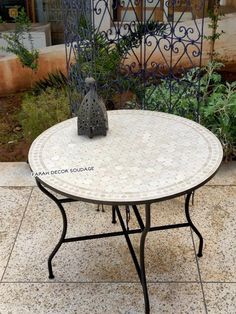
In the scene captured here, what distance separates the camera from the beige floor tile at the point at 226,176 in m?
3.03

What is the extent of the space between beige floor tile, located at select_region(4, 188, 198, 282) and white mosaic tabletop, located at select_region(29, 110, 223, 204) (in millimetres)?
697

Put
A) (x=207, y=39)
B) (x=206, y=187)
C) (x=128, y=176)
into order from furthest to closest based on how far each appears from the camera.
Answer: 1. (x=207, y=39)
2. (x=206, y=187)
3. (x=128, y=176)

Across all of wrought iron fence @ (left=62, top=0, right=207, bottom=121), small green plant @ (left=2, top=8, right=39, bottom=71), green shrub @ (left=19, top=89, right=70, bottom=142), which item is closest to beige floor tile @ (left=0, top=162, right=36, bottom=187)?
green shrub @ (left=19, top=89, right=70, bottom=142)

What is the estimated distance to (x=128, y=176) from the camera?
1788 millimetres

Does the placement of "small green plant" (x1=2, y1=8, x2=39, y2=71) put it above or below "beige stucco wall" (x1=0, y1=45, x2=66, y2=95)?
above

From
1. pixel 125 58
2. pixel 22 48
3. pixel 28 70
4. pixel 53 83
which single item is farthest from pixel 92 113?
pixel 28 70

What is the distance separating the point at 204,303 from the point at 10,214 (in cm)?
137

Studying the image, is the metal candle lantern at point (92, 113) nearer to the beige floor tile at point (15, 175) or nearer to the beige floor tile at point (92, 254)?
the beige floor tile at point (92, 254)

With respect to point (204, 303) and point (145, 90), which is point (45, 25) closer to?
point (145, 90)

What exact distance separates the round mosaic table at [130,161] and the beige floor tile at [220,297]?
10.8 inches

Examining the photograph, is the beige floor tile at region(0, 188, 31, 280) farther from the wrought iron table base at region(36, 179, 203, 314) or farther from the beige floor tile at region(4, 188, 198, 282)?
the wrought iron table base at region(36, 179, 203, 314)

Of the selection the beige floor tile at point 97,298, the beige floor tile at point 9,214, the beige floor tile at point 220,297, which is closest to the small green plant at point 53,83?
the beige floor tile at point 9,214

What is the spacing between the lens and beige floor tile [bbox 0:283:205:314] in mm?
2035

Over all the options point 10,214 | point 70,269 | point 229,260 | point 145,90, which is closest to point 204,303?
point 229,260
